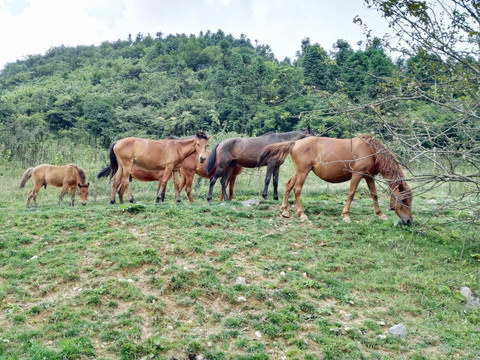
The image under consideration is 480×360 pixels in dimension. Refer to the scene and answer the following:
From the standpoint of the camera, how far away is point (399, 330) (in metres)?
6.00

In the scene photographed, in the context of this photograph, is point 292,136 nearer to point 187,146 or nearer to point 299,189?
point 299,189

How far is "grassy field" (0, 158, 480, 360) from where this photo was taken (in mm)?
5516

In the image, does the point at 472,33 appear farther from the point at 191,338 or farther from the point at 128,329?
the point at 128,329

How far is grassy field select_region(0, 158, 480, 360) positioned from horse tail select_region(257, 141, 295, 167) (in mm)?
2587

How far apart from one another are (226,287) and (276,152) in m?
6.44

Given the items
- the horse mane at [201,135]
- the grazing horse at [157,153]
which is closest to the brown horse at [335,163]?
the horse mane at [201,135]

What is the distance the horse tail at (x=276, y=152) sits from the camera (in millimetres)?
12195

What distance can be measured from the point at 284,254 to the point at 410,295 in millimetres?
2512

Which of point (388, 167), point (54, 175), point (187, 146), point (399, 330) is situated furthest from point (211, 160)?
point (399, 330)

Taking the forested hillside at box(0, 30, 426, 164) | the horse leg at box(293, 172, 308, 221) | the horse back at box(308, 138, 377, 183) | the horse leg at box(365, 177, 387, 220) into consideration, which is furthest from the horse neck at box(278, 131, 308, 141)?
the forested hillside at box(0, 30, 426, 164)

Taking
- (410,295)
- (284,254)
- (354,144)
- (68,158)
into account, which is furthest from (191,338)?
(68,158)

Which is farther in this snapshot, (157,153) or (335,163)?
(157,153)

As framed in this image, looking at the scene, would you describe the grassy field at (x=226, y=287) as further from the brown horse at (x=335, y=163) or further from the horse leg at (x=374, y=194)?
the brown horse at (x=335, y=163)

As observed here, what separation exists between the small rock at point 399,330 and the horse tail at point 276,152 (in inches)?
270
